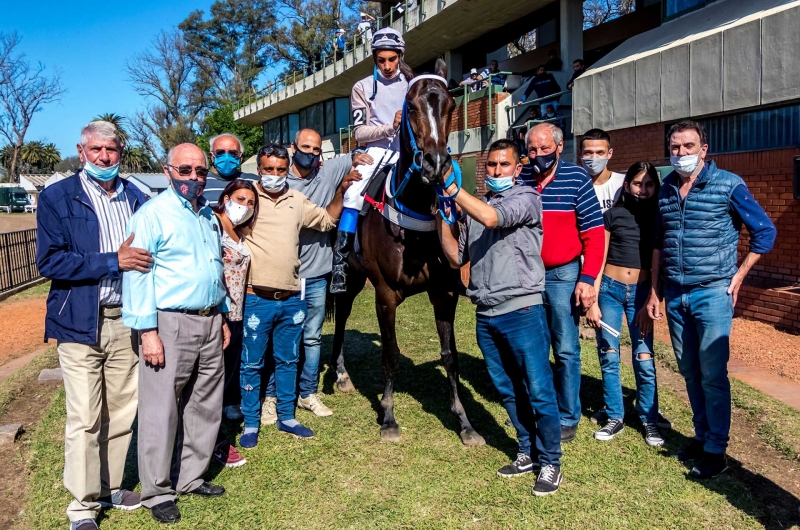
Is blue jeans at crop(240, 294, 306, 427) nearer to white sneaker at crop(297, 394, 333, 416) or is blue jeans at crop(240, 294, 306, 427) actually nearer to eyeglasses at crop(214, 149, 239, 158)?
white sneaker at crop(297, 394, 333, 416)

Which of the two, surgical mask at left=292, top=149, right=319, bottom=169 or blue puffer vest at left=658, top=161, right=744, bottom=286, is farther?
surgical mask at left=292, top=149, right=319, bottom=169

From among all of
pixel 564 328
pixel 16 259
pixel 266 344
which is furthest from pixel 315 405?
pixel 16 259

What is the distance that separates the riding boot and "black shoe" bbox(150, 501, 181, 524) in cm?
225

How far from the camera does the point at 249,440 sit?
4707 millimetres

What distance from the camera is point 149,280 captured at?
3.46 m

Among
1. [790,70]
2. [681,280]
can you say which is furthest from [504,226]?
[790,70]

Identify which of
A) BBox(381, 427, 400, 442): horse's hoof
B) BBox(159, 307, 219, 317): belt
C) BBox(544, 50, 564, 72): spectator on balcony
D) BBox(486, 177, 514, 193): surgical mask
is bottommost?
BBox(381, 427, 400, 442): horse's hoof

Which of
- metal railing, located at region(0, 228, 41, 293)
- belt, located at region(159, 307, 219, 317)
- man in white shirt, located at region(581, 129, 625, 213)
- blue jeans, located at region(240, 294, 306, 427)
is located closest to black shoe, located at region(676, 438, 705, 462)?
man in white shirt, located at region(581, 129, 625, 213)

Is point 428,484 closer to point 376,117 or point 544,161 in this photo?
point 544,161

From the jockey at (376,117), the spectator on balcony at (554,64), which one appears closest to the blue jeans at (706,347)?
the jockey at (376,117)

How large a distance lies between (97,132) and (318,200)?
2.23m

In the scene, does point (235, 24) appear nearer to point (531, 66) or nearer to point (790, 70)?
point (531, 66)

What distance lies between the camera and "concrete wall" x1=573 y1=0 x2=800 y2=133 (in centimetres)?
831

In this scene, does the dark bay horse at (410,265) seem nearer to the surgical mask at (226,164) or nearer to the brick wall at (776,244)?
the surgical mask at (226,164)
